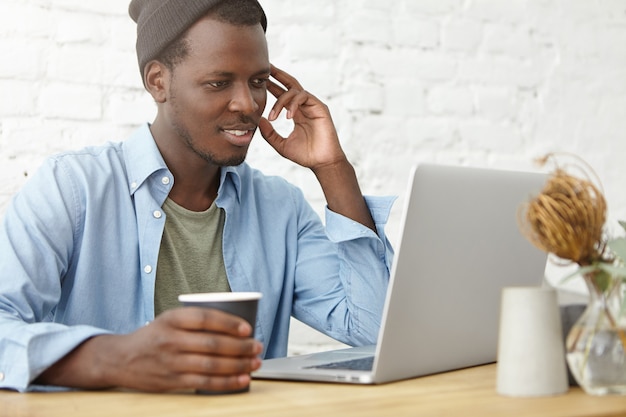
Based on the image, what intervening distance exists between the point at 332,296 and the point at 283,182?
29 cm

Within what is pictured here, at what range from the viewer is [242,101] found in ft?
5.35

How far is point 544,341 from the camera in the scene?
0.97 m

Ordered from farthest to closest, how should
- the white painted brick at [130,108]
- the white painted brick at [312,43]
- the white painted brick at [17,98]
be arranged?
the white painted brick at [312,43]
the white painted brick at [130,108]
the white painted brick at [17,98]

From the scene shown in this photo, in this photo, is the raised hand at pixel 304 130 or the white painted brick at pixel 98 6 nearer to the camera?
the raised hand at pixel 304 130

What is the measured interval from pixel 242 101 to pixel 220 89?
0.05 metres

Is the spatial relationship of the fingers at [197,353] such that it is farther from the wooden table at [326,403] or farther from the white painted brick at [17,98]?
the white painted brick at [17,98]

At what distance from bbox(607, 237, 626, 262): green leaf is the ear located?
3.34 feet

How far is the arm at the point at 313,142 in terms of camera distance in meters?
1.73

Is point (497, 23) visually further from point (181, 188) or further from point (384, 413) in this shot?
point (384, 413)

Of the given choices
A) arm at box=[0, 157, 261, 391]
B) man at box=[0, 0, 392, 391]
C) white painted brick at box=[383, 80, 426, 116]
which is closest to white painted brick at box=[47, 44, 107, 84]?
man at box=[0, 0, 392, 391]

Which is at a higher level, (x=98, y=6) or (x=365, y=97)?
(x=98, y=6)

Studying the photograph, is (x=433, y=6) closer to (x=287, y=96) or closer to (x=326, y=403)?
Answer: (x=287, y=96)

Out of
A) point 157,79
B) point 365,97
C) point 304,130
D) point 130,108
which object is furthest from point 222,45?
point 365,97

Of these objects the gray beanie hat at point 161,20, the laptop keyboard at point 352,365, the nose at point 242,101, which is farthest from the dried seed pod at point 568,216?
the gray beanie hat at point 161,20
